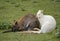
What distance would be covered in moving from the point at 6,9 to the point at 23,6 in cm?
101

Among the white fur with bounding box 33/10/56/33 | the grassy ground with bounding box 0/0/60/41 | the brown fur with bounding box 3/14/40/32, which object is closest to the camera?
the grassy ground with bounding box 0/0/60/41

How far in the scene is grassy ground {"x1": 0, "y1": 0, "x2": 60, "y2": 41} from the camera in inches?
328

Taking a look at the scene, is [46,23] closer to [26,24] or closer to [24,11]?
[26,24]

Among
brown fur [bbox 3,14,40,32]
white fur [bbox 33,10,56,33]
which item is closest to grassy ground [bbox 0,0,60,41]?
white fur [bbox 33,10,56,33]

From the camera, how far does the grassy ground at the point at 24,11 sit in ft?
27.4

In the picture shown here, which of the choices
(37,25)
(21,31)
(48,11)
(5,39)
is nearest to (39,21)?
(37,25)

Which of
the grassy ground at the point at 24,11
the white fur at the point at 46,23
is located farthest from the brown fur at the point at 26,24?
the grassy ground at the point at 24,11

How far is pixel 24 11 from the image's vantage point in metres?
12.5

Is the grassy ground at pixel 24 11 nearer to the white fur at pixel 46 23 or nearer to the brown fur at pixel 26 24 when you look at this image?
the white fur at pixel 46 23

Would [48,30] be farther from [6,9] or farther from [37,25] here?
[6,9]

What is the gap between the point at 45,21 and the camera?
29.5 feet

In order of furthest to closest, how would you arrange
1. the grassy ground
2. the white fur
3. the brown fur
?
the brown fur, the white fur, the grassy ground

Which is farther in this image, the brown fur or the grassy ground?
the brown fur

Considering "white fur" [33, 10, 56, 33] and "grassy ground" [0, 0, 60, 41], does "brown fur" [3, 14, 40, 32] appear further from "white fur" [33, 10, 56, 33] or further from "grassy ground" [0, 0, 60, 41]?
"grassy ground" [0, 0, 60, 41]
